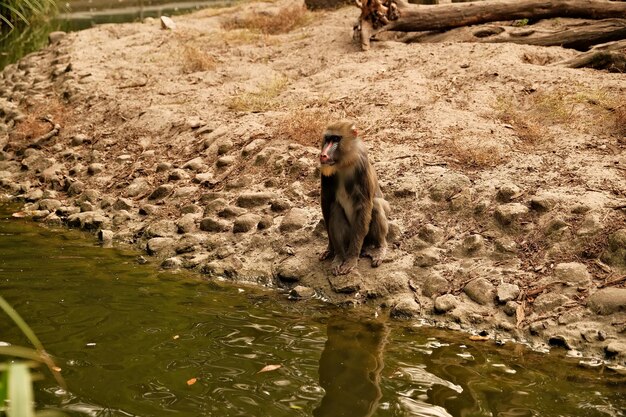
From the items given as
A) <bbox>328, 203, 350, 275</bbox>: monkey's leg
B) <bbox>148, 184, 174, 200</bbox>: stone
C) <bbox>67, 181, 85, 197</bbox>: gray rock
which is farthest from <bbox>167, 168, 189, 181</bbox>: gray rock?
<bbox>328, 203, 350, 275</bbox>: monkey's leg

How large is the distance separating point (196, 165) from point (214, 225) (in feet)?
5.10

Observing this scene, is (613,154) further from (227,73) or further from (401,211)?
(227,73)

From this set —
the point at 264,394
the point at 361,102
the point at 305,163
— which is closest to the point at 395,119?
the point at 361,102

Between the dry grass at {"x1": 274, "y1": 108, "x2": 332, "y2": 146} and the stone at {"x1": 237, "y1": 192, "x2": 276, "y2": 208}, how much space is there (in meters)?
1.05

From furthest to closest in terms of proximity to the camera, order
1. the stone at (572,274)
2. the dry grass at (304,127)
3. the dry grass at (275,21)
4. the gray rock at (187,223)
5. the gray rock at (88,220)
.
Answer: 1. the dry grass at (275,21)
2. the dry grass at (304,127)
3. the gray rock at (88,220)
4. the gray rock at (187,223)
5. the stone at (572,274)

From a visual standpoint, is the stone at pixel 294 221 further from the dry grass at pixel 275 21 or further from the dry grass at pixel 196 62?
the dry grass at pixel 275 21

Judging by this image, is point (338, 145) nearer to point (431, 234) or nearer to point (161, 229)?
Answer: point (431, 234)

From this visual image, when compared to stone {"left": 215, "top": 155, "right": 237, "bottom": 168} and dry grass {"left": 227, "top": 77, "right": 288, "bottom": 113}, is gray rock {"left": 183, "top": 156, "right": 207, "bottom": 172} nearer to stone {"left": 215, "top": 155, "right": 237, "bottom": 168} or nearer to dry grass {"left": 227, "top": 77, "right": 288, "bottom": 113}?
stone {"left": 215, "top": 155, "right": 237, "bottom": 168}

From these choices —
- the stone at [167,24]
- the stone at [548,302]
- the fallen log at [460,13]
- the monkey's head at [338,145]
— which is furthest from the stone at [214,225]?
the stone at [167,24]

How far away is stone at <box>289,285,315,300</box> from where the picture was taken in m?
6.89

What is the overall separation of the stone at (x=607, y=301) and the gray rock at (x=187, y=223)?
4221mm

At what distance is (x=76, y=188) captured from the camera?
9.73 m

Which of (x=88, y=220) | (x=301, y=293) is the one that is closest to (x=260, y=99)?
(x=88, y=220)

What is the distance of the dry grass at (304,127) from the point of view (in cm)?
920
